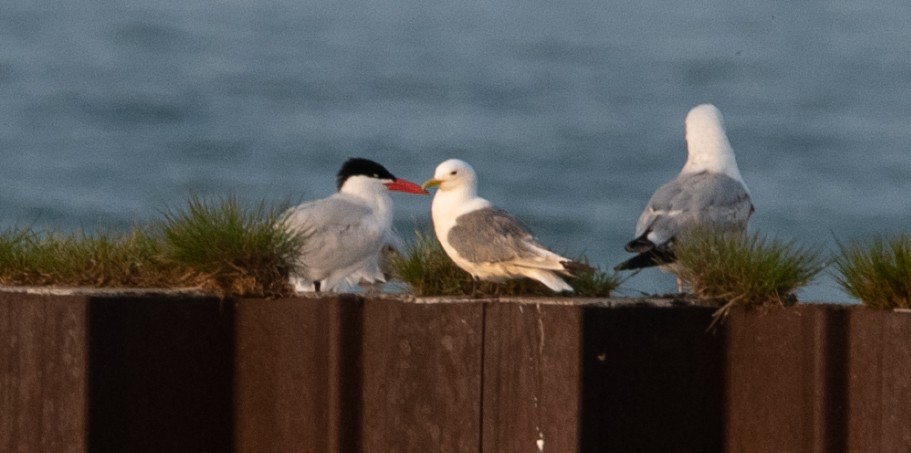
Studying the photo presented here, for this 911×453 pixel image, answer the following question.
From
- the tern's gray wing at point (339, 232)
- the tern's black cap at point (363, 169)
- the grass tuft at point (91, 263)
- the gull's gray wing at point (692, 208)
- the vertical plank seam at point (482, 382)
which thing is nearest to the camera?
the vertical plank seam at point (482, 382)

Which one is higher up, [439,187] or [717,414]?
[439,187]

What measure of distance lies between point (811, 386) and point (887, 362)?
352 millimetres

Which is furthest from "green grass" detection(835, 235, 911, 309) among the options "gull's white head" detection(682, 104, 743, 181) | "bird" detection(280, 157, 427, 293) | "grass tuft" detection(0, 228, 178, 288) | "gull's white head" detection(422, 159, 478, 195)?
"bird" detection(280, 157, 427, 293)

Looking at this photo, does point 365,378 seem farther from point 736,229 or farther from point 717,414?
point 736,229

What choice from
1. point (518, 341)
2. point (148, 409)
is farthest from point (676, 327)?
point (148, 409)

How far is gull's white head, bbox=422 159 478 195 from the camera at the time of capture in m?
8.83

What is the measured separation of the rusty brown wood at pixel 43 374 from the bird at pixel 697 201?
249 cm

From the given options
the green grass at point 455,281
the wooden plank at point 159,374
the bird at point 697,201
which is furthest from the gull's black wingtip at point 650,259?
the wooden plank at point 159,374

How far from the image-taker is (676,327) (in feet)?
22.2

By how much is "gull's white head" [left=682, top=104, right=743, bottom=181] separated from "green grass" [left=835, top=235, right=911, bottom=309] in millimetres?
3322

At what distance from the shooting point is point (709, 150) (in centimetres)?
1059

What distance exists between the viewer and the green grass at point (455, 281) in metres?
7.89

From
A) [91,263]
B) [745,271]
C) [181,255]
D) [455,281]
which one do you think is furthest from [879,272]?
[91,263]

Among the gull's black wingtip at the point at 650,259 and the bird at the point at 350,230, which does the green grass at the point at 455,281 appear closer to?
the gull's black wingtip at the point at 650,259
